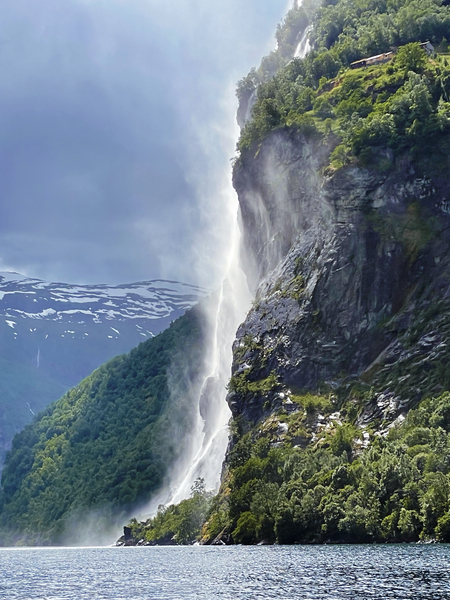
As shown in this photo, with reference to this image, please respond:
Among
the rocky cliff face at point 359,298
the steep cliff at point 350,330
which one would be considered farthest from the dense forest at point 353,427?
the rocky cliff face at point 359,298

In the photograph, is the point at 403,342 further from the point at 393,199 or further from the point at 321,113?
the point at 321,113

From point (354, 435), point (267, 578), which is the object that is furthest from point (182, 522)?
point (267, 578)

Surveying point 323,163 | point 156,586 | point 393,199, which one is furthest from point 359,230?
point 156,586

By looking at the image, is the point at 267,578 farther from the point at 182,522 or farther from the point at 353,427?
the point at 182,522

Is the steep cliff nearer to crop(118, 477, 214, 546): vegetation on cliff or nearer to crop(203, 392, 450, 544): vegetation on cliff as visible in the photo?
crop(203, 392, 450, 544): vegetation on cliff

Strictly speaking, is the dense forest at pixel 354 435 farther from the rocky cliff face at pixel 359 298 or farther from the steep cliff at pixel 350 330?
the rocky cliff face at pixel 359 298
